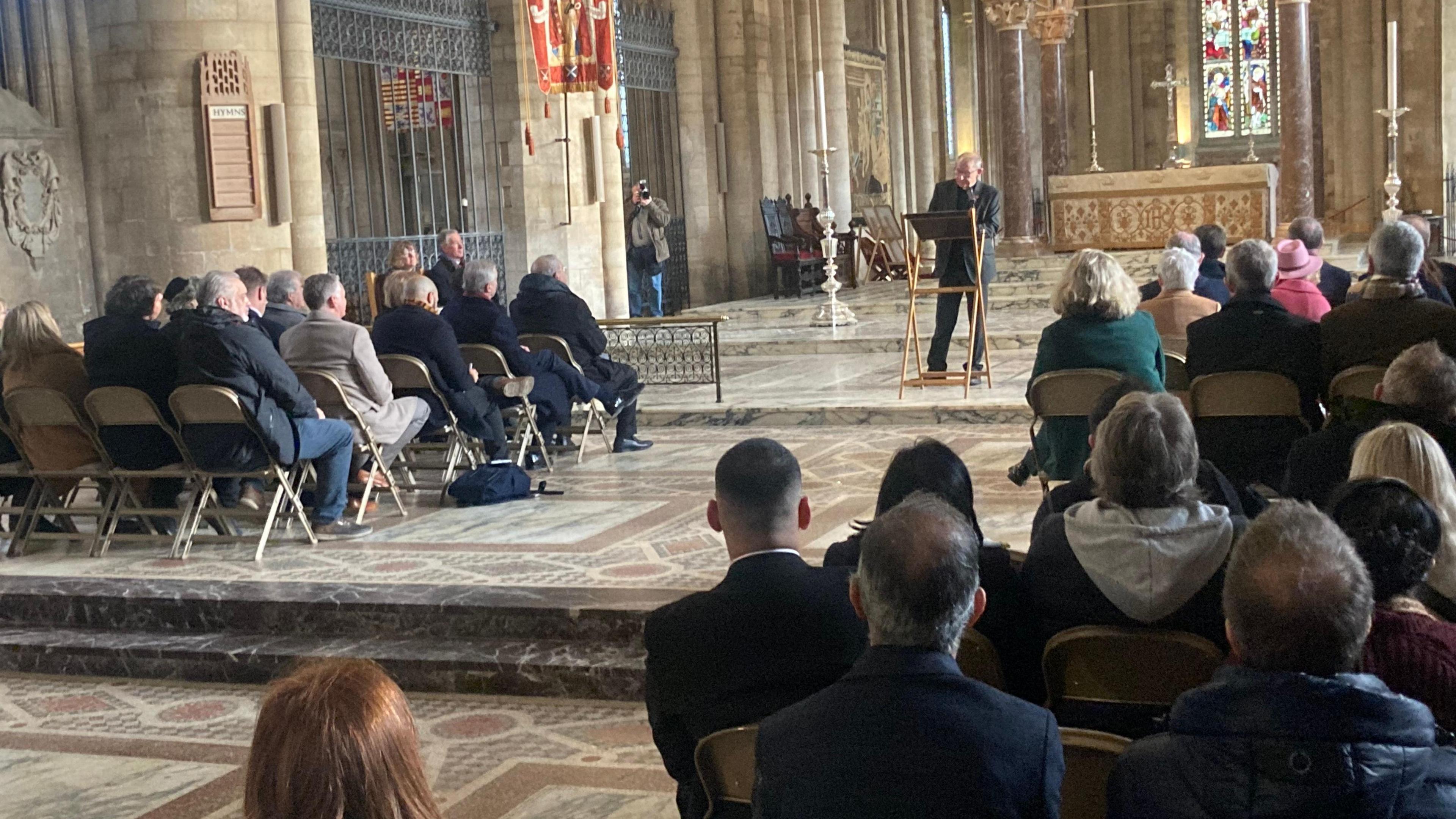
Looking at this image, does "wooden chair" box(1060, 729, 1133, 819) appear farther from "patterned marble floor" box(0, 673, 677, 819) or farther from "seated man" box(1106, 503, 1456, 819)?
"patterned marble floor" box(0, 673, 677, 819)

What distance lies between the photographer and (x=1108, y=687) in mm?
3264

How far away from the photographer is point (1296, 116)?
16766mm

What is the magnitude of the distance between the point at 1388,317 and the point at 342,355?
14.3 feet

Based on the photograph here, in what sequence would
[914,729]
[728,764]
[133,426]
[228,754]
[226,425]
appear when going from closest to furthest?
[914,729], [728,764], [228,754], [226,425], [133,426]

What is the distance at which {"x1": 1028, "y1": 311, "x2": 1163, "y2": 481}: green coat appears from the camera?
19.7ft

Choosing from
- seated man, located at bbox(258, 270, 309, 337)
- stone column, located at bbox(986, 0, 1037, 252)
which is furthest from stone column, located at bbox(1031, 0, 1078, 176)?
seated man, located at bbox(258, 270, 309, 337)

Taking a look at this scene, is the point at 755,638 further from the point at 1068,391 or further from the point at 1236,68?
the point at 1236,68

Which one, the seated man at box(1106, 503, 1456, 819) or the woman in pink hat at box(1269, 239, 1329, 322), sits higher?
the woman in pink hat at box(1269, 239, 1329, 322)

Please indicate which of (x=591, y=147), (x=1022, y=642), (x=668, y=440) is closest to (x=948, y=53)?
(x=591, y=147)

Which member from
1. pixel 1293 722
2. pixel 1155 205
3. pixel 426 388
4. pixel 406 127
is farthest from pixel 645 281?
pixel 1293 722

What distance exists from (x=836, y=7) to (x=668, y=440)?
12901 millimetres

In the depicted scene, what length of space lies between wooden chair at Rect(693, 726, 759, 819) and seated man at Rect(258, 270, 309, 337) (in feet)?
18.4

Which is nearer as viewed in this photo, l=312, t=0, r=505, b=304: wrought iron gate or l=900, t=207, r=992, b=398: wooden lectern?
l=900, t=207, r=992, b=398: wooden lectern

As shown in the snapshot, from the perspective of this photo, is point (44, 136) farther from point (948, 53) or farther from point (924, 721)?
point (948, 53)
